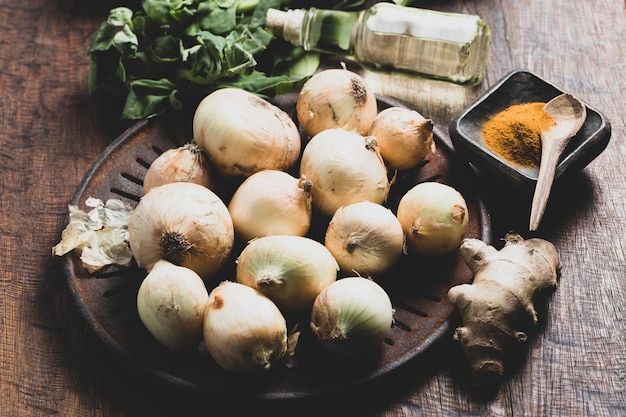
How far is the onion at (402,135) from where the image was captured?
3.48 ft

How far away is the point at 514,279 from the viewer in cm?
94

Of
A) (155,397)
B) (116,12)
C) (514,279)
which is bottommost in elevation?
(155,397)

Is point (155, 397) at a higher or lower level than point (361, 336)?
lower

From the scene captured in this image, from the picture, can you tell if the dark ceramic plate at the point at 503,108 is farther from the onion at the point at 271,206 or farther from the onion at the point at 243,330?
the onion at the point at 243,330

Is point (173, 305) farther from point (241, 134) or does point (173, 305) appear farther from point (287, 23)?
point (287, 23)

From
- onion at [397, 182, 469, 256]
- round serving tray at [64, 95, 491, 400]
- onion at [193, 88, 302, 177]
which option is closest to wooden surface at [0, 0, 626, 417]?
round serving tray at [64, 95, 491, 400]

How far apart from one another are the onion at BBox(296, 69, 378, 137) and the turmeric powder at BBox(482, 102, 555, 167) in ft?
0.65

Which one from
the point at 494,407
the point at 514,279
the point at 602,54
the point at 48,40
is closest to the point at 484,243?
the point at 514,279

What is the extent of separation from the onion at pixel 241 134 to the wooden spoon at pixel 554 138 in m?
0.37

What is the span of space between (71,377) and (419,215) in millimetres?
512

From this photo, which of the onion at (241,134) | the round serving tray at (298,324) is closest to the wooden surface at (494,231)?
the round serving tray at (298,324)

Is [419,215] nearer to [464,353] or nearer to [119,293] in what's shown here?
[464,353]

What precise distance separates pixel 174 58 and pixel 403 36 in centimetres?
41

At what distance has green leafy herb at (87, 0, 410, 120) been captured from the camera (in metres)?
1.22
